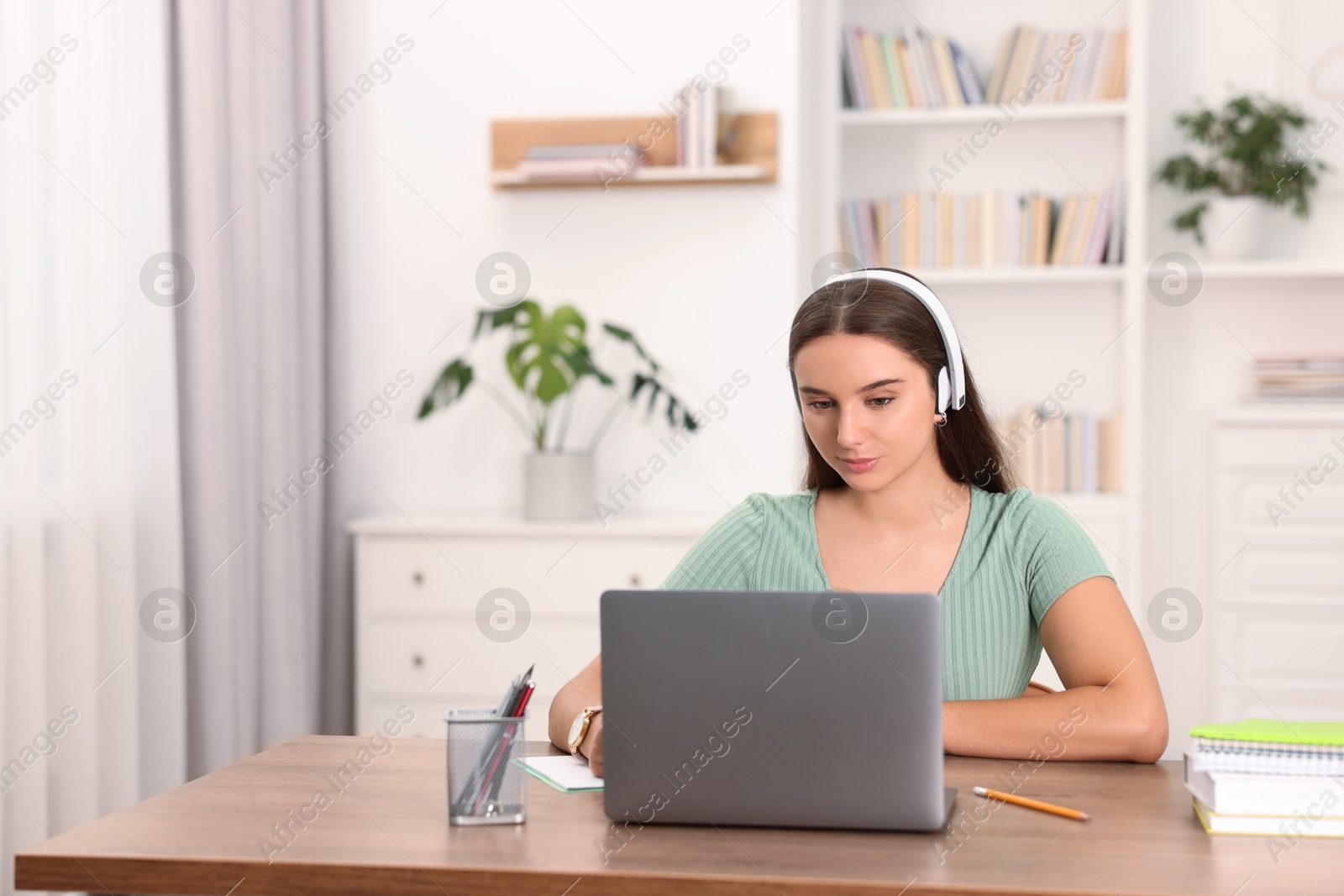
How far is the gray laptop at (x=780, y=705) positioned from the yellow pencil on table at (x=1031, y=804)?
5.1 inches

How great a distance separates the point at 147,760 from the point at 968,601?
188 cm

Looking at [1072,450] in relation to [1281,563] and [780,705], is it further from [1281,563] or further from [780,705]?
[780,705]

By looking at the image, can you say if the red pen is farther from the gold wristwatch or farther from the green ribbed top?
the green ribbed top

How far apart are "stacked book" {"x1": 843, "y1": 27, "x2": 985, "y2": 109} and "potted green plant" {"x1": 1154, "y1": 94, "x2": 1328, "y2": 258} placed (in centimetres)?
62

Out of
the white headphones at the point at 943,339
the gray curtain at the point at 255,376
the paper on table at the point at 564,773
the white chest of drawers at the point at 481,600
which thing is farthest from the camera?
the white chest of drawers at the point at 481,600

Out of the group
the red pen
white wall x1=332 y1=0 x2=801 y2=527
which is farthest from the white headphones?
white wall x1=332 y1=0 x2=801 y2=527

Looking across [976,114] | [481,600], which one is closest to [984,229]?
[976,114]

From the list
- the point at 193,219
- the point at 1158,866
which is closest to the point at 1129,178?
the point at 193,219

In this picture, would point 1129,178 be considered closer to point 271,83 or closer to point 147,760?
point 271,83

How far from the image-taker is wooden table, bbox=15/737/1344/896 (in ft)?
3.13

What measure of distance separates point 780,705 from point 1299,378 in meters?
2.89

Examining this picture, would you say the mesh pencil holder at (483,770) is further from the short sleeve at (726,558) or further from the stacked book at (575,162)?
the stacked book at (575,162)

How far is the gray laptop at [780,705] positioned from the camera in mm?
1047

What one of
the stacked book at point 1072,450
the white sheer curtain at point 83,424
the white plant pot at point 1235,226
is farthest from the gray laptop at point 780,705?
the white plant pot at point 1235,226
